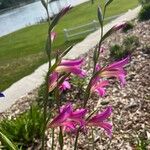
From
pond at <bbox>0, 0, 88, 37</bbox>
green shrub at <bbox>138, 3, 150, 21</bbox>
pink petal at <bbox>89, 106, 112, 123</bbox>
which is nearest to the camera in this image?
pink petal at <bbox>89, 106, 112, 123</bbox>

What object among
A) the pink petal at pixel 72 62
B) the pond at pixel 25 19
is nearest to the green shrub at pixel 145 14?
the pink petal at pixel 72 62

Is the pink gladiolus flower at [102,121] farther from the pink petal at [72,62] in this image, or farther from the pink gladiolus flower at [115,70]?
the pink petal at [72,62]

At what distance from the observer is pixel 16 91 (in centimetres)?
1025

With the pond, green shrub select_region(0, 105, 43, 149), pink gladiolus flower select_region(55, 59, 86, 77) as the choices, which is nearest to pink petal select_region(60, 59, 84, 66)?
pink gladiolus flower select_region(55, 59, 86, 77)

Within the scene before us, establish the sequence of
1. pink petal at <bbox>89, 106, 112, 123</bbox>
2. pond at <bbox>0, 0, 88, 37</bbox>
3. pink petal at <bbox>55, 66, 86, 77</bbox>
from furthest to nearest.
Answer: pond at <bbox>0, 0, 88, 37</bbox> < pink petal at <bbox>89, 106, 112, 123</bbox> < pink petal at <bbox>55, 66, 86, 77</bbox>

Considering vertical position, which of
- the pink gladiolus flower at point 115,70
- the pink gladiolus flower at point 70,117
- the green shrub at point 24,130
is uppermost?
the pink gladiolus flower at point 115,70

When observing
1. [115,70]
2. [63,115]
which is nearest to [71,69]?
[63,115]

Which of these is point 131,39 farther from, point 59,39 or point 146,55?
point 59,39

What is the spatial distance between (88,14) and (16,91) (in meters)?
18.7

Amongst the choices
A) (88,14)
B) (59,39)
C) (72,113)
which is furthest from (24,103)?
(88,14)

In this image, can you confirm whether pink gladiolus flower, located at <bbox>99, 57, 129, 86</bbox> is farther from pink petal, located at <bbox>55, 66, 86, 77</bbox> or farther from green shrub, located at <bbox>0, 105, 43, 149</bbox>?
green shrub, located at <bbox>0, 105, 43, 149</bbox>

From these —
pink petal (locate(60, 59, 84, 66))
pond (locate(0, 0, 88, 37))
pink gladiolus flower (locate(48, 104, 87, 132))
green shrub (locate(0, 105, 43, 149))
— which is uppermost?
pink petal (locate(60, 59, 84, 66))

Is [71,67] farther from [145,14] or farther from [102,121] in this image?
[145,14]

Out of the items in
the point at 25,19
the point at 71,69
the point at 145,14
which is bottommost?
the point at 25,19
